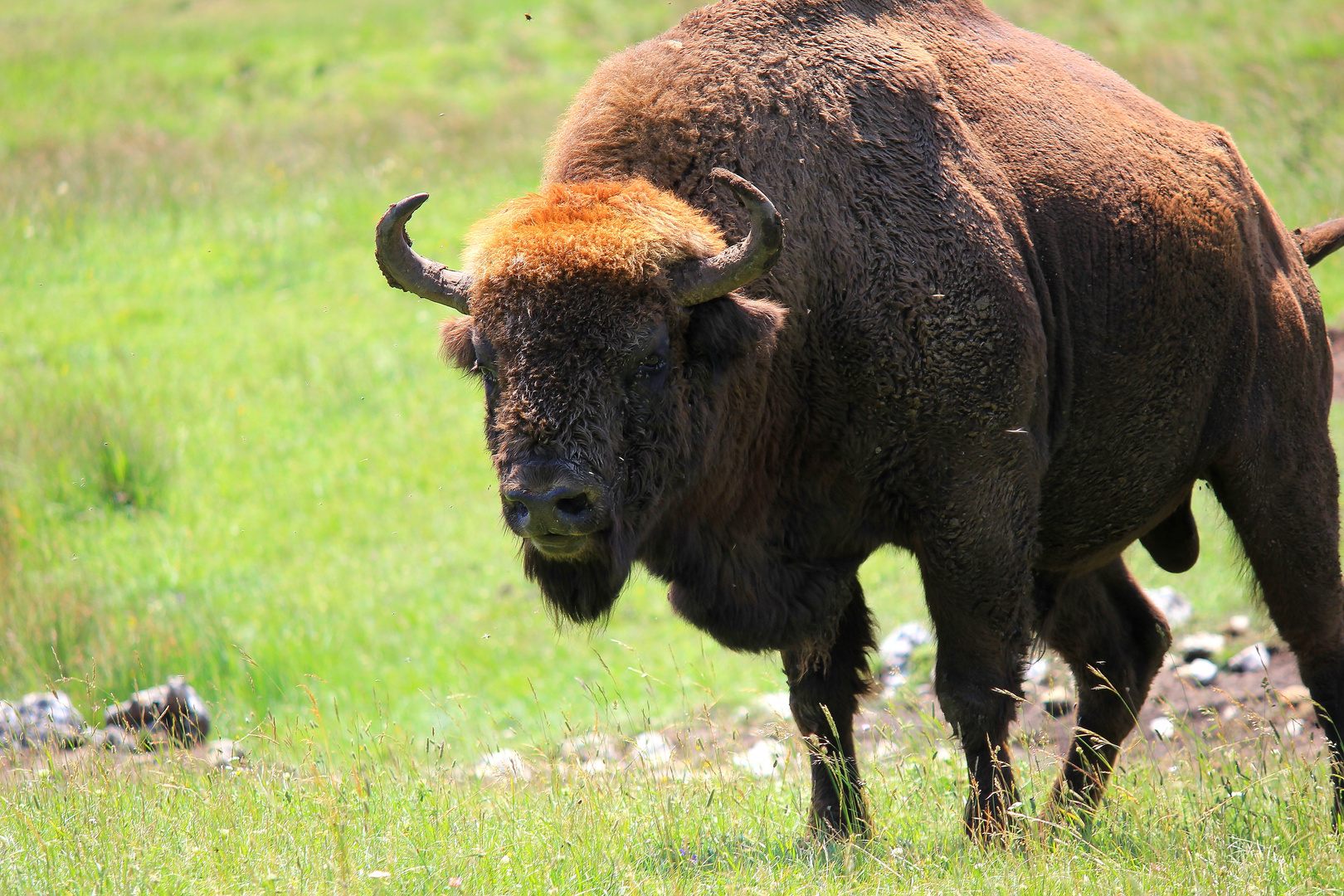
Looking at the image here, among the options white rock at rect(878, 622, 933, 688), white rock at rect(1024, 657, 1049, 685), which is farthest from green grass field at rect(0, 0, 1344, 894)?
white rock at rect(1024, 657, 1049, 685)

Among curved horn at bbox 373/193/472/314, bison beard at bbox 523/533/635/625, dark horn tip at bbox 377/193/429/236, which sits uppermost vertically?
dark horn tip at bbox 377/193/429/236

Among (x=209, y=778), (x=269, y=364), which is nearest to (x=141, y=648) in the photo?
(x=209, y=778)

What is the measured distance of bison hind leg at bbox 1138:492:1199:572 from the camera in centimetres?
616

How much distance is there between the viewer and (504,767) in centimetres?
622

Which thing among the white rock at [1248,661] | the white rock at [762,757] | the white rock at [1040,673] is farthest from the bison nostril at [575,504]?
the white rock at [1248,661]

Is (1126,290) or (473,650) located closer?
(1126,290)

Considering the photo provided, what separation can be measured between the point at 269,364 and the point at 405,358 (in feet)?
4.68

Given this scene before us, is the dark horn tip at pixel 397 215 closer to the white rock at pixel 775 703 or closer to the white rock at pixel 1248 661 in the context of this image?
the white rock at pixel 775 703

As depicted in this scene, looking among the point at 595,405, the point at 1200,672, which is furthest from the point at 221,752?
the point at 1200,672

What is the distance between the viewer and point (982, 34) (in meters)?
5.61

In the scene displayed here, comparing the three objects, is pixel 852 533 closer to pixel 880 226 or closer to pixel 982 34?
pixel 880 226

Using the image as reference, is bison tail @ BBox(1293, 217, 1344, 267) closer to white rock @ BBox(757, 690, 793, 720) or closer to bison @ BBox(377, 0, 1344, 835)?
bison @ BBox(377, 0, 1344, 835)

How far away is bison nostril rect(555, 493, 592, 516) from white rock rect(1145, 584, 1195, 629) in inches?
220

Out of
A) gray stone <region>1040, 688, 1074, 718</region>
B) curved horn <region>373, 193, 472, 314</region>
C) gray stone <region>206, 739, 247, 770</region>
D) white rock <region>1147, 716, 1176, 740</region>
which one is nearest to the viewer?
curved horn <region>373, 193, 472, 314</region>
